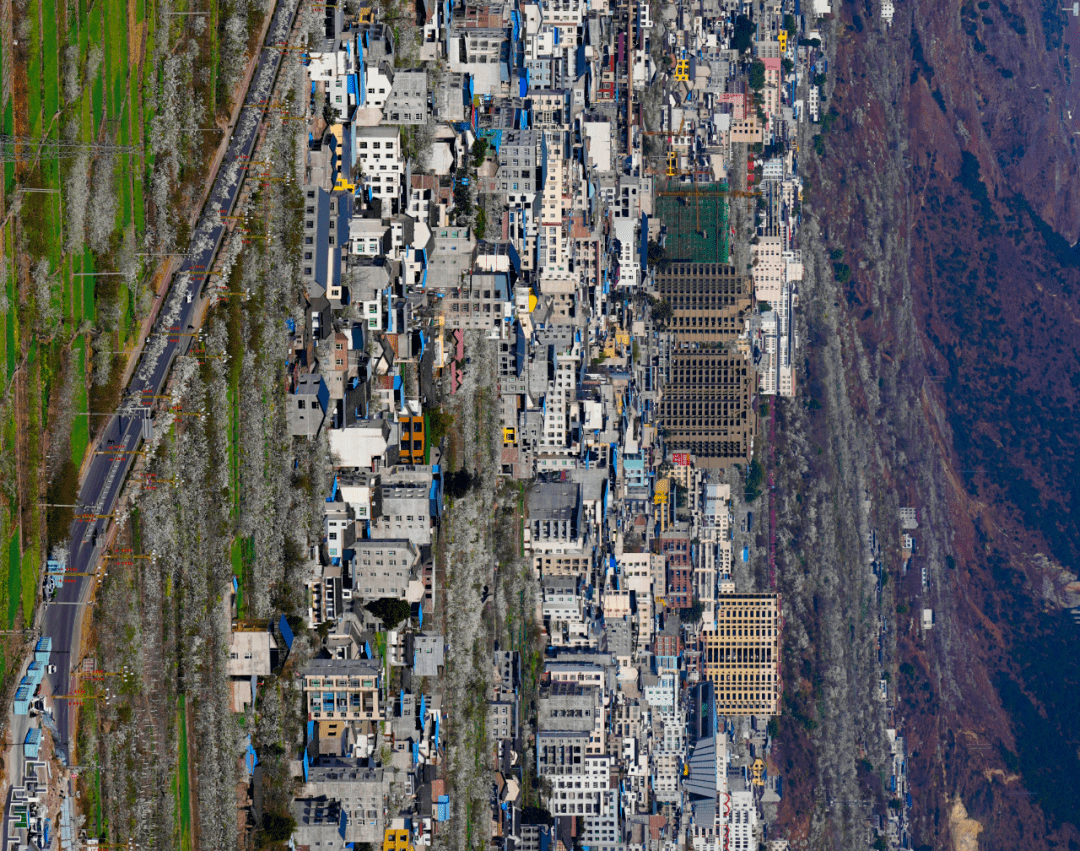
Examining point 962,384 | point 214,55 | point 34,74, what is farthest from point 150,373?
point 962,384

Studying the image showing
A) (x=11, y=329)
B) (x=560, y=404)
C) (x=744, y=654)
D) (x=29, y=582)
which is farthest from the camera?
(x=744, y=654)

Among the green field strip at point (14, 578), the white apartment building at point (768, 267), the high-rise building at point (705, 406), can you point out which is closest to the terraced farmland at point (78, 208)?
the green field strip at point (14, 578)

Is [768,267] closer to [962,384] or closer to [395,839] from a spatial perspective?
[962,384]

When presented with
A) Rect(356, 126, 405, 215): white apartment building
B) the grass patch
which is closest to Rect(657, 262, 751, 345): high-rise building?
Rect(356, 126, 405, 215): white apartment building

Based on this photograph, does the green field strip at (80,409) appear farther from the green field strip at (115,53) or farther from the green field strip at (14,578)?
the green field strip at (115,53)

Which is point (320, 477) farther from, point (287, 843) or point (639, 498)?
point (639, 498)

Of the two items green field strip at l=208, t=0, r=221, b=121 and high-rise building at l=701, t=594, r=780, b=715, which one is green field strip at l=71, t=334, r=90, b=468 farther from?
high-rise building at l=701, t=594, r=780, b=715
